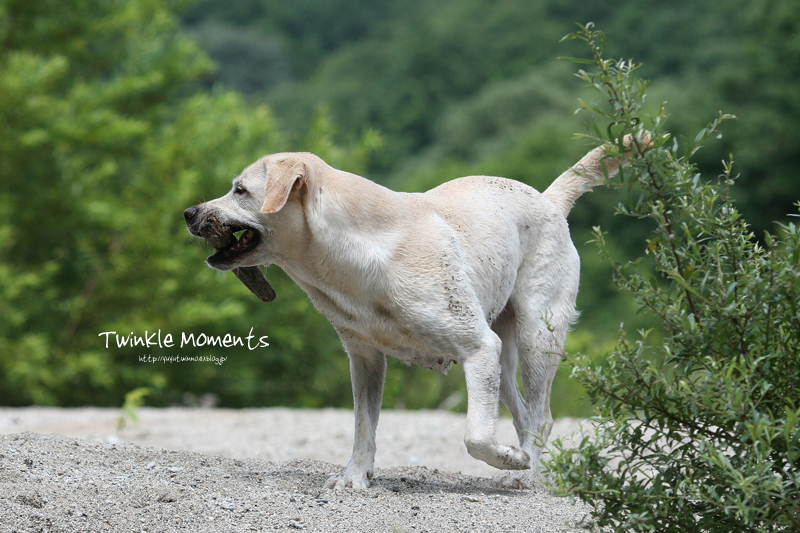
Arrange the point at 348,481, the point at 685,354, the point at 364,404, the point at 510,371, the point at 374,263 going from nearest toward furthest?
the point at 685,354
the point at 374,263
the point at 348,481
the point at 364,404
the point at 510,371

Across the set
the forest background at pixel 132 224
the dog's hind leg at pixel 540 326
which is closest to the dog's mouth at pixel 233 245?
the dog's hind leg at pixel 540 326

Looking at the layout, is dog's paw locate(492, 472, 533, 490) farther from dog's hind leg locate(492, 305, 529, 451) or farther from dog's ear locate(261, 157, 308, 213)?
dog's ear locate(261, 157, 308, 213)

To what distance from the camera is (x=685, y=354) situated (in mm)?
3217

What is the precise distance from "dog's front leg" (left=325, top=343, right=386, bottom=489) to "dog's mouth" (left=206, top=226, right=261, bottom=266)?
84cm

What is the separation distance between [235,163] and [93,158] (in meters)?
2.82

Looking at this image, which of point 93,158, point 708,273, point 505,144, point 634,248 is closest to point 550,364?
point 708,273

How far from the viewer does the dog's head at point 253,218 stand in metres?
4.32

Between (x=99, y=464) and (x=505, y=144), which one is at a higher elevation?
(x=505, y=144)

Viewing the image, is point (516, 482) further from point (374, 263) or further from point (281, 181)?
point (281, 181)

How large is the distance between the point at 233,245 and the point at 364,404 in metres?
1.19

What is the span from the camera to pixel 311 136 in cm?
1395

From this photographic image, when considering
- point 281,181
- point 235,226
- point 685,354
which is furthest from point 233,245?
point 685,354

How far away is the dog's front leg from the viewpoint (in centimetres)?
477

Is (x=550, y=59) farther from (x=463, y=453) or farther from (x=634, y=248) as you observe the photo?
(x=463, y=453)
